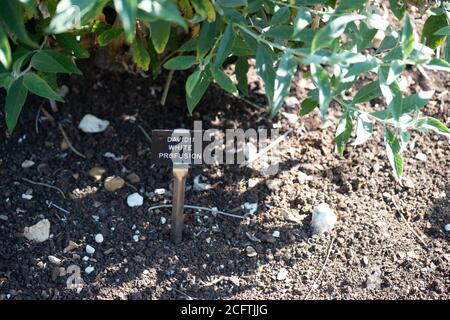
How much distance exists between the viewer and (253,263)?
1.99 meters

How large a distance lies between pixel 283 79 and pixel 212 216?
0.72m

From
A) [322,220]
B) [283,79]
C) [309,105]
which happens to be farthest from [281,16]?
[322,220]

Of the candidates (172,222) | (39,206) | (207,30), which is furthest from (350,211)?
(39,206)

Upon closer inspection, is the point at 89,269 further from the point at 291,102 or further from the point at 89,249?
the point at 291,102

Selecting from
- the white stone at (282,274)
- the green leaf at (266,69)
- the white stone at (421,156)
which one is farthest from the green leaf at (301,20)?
the white stone at (421,156)

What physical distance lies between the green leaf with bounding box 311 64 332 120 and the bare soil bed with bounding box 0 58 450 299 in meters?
0.70

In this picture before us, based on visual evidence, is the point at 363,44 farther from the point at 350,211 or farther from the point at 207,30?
the point at 350,211

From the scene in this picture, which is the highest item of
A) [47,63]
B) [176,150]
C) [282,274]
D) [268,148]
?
[47,63]

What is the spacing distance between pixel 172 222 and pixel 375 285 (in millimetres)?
571

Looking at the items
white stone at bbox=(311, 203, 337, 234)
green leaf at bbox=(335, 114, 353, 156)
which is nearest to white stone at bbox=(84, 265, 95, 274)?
white stone at bbox=(311, 203, 337, 234)

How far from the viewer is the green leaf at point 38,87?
5.35 feet

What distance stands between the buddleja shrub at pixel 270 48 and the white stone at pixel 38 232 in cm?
40

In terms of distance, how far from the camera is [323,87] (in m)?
1.41

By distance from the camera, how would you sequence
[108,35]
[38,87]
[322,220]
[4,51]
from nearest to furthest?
[4,51]
[38,87]
[108,35]
[322,220]
